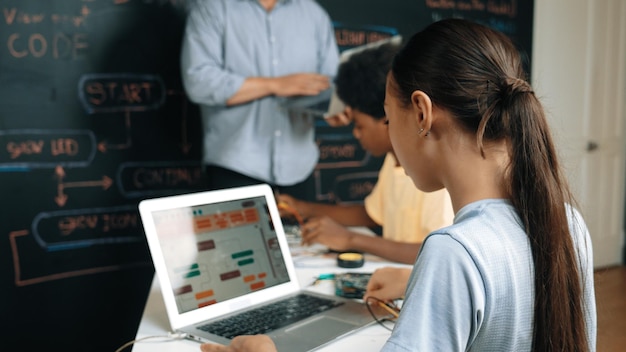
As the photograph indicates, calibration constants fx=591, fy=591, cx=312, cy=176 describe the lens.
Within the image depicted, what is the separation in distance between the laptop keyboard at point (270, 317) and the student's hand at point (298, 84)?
1139 millimetres

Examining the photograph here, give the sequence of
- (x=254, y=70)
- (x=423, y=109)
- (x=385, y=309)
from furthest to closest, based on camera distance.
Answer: (x=254, y=70), (x=385, y=309), (x=423, y=109)

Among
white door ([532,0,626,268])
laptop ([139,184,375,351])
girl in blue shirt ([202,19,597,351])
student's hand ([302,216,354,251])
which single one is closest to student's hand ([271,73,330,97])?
student's hand ([302,216,354,251])

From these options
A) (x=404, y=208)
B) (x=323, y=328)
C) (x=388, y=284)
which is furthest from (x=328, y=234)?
(x=323, y=328)

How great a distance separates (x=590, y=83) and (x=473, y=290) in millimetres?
3714

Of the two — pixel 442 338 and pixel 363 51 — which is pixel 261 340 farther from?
pixel 363 51

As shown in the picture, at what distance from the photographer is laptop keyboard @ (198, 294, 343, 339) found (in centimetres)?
→ 109

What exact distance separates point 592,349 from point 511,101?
403mm

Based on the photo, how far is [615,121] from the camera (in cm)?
405

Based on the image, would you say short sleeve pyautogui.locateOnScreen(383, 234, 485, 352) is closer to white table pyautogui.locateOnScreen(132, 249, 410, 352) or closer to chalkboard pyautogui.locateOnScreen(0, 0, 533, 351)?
white table pyautogui.locateOnScreen(132, 249, 410, 352)

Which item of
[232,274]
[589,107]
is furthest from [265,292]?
[589,107]

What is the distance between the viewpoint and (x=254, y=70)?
2387 millimetres

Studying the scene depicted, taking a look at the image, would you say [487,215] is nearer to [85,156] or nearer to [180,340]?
[180,340]

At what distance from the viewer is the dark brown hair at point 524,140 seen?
0.77m

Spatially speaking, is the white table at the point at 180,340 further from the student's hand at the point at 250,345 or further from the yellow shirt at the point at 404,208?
the yellow shirt at the point at 404,208
